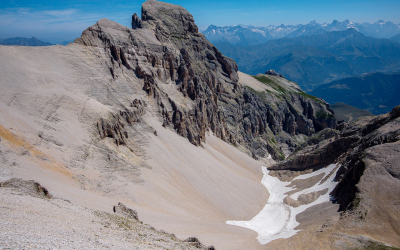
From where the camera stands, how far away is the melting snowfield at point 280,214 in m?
52.5

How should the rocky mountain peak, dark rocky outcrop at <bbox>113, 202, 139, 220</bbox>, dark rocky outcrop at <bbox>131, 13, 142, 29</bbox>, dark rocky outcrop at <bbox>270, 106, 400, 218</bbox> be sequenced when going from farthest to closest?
the rocky mountain peak
dark rocky outcrop at <bbox>131, 13, 142, 29</bbox>
dark rocky outcrop at <bbox>270, 106, 400, 218</bbox>
dark rocky outcrop at <bbox>113, 202, 139, 220</bbox>

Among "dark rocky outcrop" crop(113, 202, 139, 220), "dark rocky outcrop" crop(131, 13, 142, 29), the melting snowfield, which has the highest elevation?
"dark rocky outcrop" crop(131, 13, 142, 29)

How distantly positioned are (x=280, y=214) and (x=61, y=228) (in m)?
51.7

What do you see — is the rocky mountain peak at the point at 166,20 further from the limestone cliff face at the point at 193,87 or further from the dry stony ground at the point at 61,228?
the dry stony ground at the point at 61,228

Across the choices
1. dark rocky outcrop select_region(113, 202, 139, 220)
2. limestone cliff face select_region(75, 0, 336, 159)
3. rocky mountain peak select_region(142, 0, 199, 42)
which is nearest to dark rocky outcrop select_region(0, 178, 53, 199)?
dark rocky outcrop select_region(113, 202, 139, 220)

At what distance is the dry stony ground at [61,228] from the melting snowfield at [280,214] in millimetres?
25952

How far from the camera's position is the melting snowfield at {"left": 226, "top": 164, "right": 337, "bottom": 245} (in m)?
52.5

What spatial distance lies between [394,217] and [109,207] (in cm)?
4363

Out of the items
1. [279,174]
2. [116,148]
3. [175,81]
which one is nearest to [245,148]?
[279,174]

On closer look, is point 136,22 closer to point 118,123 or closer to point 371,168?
point 118,123

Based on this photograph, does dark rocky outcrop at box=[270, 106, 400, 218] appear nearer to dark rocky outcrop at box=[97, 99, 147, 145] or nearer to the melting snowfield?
the melting snowfield

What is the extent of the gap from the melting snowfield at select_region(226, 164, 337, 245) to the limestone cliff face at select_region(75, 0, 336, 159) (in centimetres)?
3043

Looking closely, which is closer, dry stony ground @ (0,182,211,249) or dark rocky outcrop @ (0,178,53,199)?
dry stony ground @ (0,182,211,249)

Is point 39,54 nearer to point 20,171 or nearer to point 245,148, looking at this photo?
point 20,171
